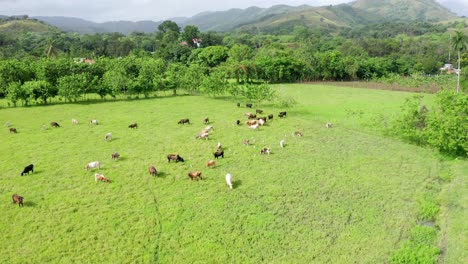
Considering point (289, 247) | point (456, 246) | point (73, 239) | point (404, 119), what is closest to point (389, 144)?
point (404, 119)

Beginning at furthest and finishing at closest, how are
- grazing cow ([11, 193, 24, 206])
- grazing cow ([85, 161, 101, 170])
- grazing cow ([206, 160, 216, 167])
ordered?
grazing cow ([206, 160, 216, 167]) < grazing cow ([85, 161, 101, 170]) < grazing cow ([11, 193, 24, 206])

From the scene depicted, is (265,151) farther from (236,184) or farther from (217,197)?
(217,197)

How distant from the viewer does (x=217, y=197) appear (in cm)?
1919

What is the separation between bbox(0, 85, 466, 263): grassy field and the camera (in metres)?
14.9

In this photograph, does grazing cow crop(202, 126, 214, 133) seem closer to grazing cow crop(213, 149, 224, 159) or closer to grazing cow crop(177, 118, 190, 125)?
grazing cow crop(177, 118, 190, 125)

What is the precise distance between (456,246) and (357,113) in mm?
26731

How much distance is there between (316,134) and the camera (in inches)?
1249

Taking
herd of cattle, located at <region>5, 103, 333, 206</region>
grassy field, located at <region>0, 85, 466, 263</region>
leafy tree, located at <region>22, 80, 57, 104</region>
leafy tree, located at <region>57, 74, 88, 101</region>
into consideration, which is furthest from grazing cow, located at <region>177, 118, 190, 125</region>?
leafy tree, located at <region>22, 80, 57, 104</region>

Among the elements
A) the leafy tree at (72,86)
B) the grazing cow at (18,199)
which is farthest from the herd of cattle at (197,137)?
the leafy tree at (72,86)

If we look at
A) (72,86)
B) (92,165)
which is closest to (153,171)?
(92,165)

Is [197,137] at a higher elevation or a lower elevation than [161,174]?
higher

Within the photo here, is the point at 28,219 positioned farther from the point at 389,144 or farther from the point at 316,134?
the point at 389,144

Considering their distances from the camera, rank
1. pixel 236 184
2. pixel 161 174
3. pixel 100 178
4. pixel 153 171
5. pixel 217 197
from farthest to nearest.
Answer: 1. pixel 161 174
2. pixel 153 171
3. pixel 100 178
4. pixel 236 184
5. pixel 217 197

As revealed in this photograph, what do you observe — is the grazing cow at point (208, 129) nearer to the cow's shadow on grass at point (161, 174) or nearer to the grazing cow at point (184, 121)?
the grazing cow at point (184, 121)
